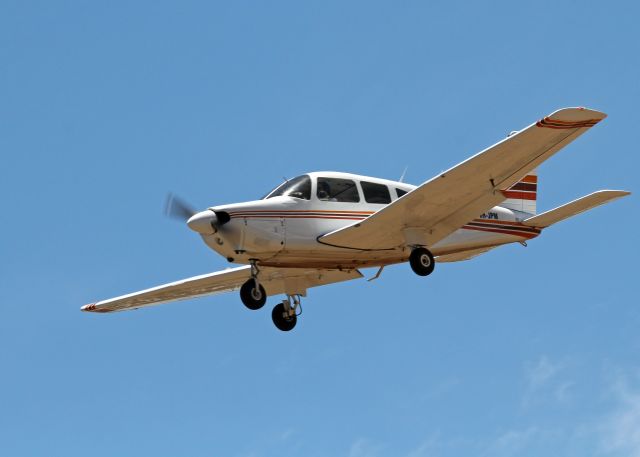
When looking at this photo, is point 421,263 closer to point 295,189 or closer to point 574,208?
point 295,189

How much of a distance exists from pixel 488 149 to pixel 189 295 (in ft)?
30.4

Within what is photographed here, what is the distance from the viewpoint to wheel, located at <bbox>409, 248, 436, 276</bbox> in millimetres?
25812

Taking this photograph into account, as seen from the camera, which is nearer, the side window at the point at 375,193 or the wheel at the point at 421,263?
the wheel at the point at 421,263

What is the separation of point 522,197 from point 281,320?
640cm

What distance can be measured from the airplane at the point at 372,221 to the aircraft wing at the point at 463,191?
2 cm

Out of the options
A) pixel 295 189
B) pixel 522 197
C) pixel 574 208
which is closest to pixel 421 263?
pixel 295 189

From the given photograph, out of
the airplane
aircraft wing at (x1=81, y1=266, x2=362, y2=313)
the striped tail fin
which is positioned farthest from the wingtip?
the striped tail fin

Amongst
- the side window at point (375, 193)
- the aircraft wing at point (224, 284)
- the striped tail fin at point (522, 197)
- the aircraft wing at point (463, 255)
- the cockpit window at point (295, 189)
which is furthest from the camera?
the striped tail fin at point (522, 197)

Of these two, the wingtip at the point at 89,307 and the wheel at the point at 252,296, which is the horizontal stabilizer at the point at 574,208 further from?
the wingtip at the point at 89,307

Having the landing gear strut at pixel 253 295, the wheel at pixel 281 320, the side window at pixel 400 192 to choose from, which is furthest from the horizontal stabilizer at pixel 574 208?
the landing gear strut at pixel 253 295

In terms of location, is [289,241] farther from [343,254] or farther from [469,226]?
[469,226]

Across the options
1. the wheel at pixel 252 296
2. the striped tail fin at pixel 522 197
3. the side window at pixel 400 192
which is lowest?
the wheel at pixel 252 296

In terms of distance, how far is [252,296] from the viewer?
25.1 meters

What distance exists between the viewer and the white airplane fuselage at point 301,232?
2483cm
